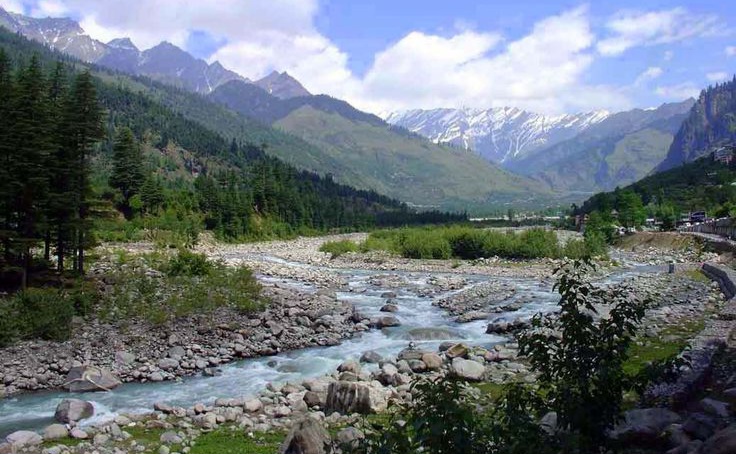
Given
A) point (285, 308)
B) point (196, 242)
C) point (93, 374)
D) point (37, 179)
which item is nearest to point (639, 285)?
point (285, 308)

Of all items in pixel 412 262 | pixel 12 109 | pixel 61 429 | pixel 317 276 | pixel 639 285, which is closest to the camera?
pixel 61 429

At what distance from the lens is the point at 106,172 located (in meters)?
138

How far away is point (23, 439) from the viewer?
14977 millimetres

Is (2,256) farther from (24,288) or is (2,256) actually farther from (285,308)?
(285,308)

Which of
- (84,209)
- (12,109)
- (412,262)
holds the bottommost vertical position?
(412,262)

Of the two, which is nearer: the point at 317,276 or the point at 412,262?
the point at 317,276

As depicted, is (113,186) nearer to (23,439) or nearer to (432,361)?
(432,361)

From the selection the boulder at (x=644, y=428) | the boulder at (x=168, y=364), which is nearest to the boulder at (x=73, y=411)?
the boulder at (x=168, y=364)

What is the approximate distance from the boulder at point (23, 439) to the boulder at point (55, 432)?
0.21 meters

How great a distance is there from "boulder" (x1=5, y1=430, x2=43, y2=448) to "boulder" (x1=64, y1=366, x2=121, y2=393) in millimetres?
4817

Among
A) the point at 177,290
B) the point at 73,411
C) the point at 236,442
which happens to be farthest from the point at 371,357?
the point at 177,290

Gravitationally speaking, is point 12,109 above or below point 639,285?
above

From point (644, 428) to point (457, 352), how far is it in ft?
38.5

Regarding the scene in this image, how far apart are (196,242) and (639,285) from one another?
2334 inches
